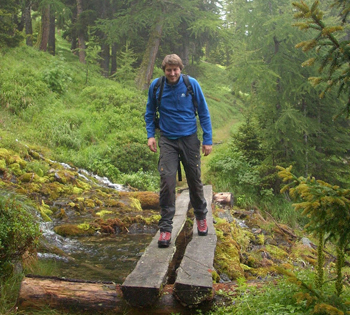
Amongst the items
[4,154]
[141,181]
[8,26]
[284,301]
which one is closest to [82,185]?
A: [4,154]

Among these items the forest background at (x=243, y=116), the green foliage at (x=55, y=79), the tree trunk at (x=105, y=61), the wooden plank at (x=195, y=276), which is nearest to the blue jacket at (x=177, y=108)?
the wooden plank at (x=195, y=276)

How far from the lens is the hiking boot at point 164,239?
4.59 metres

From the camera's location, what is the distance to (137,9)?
70.9 feet

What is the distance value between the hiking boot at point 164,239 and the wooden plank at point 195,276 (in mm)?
286

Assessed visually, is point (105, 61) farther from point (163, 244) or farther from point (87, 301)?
point (87, 301)

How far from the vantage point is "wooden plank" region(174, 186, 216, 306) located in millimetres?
3371

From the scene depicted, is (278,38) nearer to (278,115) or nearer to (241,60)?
(241,60)

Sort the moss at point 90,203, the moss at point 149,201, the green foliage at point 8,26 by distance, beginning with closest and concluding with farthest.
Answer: the moss at point 90,203 < the moss at point 149,201 < the green foliage at point 8,26

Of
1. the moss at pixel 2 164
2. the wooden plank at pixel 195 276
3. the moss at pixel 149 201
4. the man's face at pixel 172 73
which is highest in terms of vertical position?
the man's face at pixel 172 73

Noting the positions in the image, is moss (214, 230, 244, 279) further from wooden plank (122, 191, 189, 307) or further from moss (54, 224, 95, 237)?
moss (54, 224, 95, 237)

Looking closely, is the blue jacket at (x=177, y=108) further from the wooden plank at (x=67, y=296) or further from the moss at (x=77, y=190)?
the moss at (x=77, y=190)

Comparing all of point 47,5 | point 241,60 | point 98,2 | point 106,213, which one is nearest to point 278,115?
point 241,60

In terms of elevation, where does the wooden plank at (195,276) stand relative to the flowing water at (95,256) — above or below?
above

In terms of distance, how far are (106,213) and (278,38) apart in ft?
26.8
